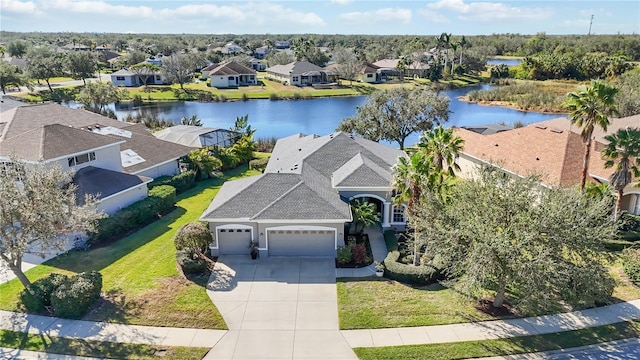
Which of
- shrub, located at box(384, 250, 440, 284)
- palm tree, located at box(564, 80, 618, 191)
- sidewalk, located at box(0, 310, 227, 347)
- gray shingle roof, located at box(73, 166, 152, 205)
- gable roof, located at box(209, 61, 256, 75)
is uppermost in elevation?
gable roof, located at box(209, 61, 256, 75)

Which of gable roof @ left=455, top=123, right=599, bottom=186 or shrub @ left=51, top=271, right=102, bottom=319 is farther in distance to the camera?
gable roof @ left=455, top=123, right=599, bottom=186

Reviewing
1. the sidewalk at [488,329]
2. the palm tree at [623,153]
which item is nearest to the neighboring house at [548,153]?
the palm tree at [623,153]

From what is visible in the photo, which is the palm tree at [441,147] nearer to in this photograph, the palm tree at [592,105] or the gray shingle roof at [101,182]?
the palm tree at [592,105]

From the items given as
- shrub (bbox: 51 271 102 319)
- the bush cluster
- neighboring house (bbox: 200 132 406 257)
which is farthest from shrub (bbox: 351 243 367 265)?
shrub (bbox: 51 271 102 319)

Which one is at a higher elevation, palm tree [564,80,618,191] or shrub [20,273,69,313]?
palm tree [564,80,618,191]

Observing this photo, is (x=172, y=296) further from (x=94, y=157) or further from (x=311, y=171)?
(x=94, y=157)

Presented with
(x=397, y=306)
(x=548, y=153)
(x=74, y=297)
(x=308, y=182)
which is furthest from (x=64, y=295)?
(x=548, y=153)

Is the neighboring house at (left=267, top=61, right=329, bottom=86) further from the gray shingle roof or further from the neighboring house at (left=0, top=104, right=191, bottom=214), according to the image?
the gray shingle roof
